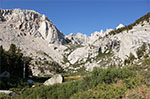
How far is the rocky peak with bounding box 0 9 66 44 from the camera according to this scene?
132 metres

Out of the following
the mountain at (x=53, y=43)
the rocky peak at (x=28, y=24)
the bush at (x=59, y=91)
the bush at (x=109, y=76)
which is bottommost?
the bush at (x=59, y=91)

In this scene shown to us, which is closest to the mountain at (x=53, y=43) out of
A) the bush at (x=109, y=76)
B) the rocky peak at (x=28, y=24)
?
the rocky peak at (x=28, y=24)

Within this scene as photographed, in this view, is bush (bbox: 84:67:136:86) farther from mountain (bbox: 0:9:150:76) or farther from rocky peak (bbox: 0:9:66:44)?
rocky peak (bbox: 0:9:66:44)

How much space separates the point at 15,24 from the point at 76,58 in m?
75.0

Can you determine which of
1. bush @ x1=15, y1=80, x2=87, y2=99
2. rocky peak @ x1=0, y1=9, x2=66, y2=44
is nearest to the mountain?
rocky peak @ x1=0, y1=9, x2=66, y2=44

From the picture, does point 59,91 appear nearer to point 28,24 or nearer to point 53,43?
point 53,43

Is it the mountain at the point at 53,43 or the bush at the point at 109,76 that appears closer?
the bush at the point at 109,76

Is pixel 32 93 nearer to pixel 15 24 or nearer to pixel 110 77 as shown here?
pixel 110 77

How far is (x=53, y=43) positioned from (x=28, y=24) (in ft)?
109

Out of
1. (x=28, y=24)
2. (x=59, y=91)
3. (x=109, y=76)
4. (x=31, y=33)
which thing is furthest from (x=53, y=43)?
(x=109, y=76)

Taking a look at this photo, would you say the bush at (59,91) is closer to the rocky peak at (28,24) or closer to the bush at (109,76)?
the bush at (109,76)

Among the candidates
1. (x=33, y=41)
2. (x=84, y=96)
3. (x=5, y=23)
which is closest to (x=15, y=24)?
(x=5, y=23)

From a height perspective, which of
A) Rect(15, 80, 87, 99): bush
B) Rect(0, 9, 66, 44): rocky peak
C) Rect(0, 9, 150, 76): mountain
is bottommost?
Rect(15, 80, 87, 99): bush

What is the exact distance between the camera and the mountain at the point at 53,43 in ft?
247
